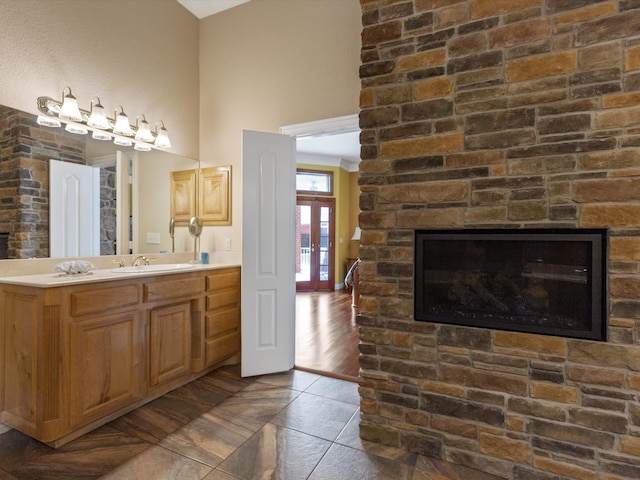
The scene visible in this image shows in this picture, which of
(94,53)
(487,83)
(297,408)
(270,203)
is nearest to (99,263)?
(270,203)

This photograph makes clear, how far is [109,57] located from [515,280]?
337cm

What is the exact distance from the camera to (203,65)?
133 inches

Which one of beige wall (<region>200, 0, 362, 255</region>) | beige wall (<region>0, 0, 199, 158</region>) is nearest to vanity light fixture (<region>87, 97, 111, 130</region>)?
beige wall (<region>0, 0, 199, 158</region>)

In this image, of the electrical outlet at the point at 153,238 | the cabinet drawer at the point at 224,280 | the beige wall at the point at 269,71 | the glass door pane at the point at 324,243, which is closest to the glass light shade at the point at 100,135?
the electrical outlet at the point at 153,238

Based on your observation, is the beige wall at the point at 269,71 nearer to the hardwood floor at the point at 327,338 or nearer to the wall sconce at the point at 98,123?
the wall sconce at the point at 98,123

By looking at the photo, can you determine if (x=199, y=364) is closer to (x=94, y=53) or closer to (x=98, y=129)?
(x=98, y=129)

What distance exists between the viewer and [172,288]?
240cm

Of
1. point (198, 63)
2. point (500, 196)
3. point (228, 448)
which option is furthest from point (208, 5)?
point (228, 448)

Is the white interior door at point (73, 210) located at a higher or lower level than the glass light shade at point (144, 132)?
lower

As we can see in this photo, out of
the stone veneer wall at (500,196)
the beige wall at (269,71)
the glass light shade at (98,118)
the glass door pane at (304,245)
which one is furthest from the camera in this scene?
the glass door pane at (304,245)

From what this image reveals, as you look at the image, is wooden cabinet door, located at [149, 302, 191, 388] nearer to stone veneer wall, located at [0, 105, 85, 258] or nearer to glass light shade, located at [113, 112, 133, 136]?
stone veneer wall, located at [0, 105, 85, 258]

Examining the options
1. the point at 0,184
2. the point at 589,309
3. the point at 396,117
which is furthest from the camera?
the point at 0,184

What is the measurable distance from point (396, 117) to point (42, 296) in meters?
2.19

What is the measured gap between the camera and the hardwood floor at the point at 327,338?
2.92 m
